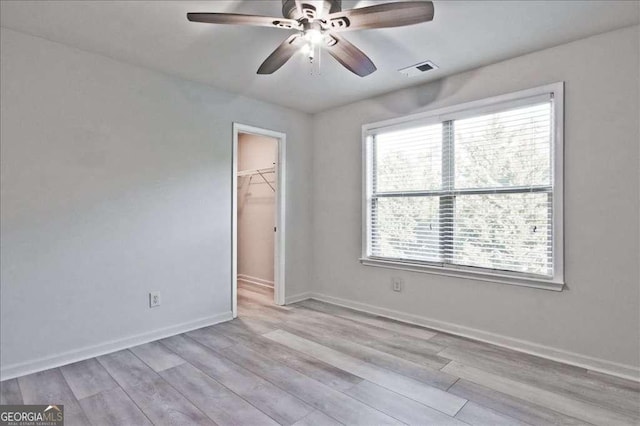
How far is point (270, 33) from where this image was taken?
8.29ft

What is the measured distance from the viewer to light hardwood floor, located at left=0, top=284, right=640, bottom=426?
1.99 metres

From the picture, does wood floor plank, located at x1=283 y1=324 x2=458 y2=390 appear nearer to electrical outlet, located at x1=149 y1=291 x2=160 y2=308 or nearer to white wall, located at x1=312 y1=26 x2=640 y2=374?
white wall, located at x1=312 y1=26 x2=640 y2=374

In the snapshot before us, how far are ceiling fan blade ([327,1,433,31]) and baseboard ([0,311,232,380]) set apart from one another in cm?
287

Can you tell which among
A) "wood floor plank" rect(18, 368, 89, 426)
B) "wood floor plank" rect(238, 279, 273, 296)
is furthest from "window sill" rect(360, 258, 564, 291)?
"wood floor plank" rect(18, 368, 89, 426)

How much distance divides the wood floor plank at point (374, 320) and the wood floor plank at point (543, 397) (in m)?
0.68

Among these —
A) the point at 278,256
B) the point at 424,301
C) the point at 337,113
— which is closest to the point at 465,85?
the point at 337,113

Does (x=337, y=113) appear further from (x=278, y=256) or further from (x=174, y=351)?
(x=174, y=351)

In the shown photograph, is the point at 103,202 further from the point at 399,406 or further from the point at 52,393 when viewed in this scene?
the point at 399,406

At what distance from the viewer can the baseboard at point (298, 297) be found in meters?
4.34

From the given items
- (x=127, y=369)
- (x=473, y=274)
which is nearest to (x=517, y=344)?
(x=473, y=274)

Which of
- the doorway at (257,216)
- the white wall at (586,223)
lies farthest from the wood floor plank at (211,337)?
the white wall at (586,223)

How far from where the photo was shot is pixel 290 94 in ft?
12.6

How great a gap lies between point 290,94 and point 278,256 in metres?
1.88

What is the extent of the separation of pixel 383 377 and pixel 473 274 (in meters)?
1.32
